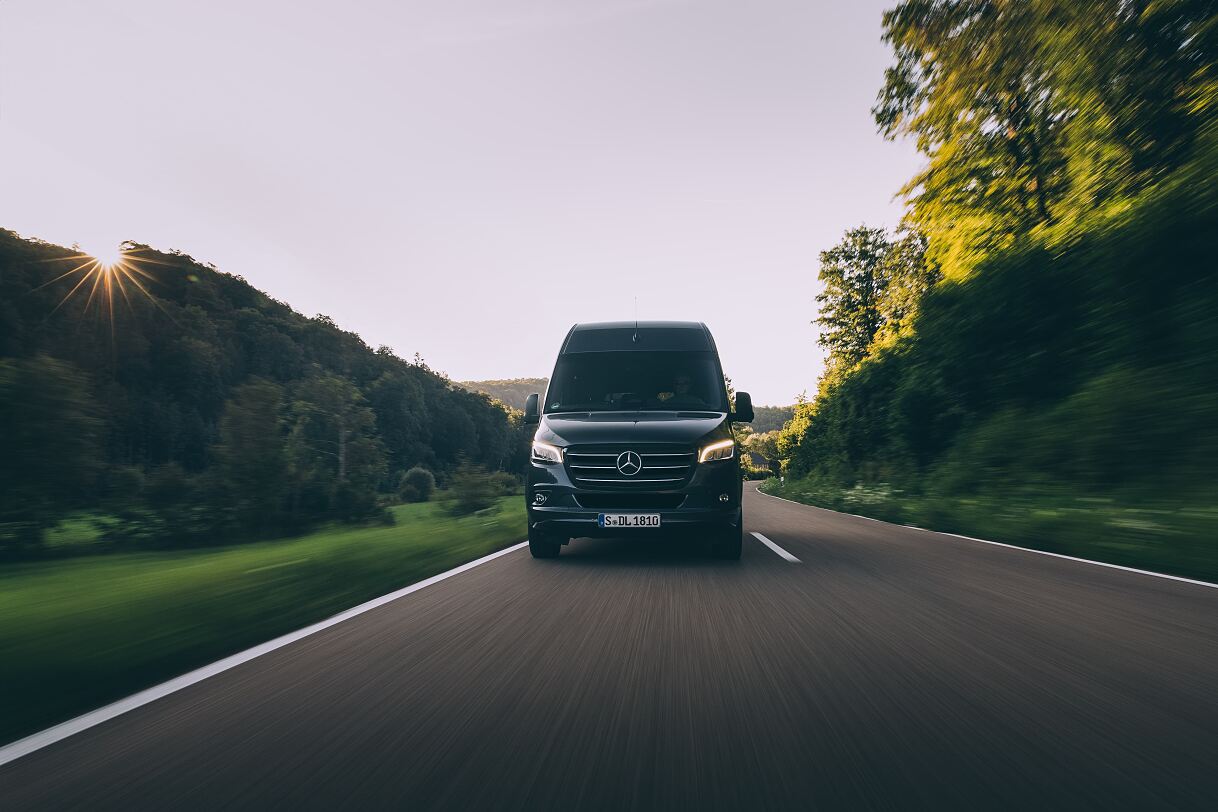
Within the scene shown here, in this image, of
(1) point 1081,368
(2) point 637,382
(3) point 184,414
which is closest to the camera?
(2) point 637,382

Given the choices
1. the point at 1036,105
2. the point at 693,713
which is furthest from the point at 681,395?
the point at 1036,105

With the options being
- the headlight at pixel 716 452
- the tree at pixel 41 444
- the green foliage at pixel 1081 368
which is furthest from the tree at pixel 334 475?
the green foliage at pixel 1081 368

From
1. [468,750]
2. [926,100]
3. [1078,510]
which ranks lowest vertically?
[468,750]

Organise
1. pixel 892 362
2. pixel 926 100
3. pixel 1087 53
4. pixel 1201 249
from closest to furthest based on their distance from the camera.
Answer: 1. pixel 1201 249
2. pixel 1087 53
3. pixel 926 100
4. pixel 892 362

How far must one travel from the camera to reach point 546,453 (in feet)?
26.4

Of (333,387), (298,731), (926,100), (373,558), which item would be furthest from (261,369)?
(298,731)

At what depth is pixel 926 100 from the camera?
20.6 meters

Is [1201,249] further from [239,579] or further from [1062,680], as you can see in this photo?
[239,579]

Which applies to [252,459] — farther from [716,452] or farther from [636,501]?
[716,452]

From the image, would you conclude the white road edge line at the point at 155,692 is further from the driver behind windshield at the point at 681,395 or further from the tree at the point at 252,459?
the tree at the point at 252,459

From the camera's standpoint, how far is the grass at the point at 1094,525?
764 cm

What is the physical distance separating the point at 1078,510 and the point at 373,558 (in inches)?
389

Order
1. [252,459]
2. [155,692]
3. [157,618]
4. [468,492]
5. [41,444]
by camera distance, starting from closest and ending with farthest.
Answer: [155,692]
[157,618]
[41,444]
[468,492]
[252,459]

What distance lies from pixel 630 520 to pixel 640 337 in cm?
285
